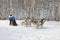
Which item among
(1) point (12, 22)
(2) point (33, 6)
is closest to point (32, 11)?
(2) point (33, 6)

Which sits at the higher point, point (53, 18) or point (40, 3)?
point (40, 3)

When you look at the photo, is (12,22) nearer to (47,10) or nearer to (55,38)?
(55,38)

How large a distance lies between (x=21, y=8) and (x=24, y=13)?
415 millimetres

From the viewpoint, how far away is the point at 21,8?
17.6 meters

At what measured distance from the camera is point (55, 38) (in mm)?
8797

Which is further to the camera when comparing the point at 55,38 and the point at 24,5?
the point at 24,5

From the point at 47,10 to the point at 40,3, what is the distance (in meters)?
0.71

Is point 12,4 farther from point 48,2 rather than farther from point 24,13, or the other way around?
→ point 48,2

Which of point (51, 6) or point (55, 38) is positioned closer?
point (55, 38)

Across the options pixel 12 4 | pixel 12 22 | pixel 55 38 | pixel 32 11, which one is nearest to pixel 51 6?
pixel 32 11

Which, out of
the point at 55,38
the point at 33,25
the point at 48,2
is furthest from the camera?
the point at 48,2

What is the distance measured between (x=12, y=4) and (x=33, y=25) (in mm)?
5974

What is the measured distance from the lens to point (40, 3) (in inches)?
688

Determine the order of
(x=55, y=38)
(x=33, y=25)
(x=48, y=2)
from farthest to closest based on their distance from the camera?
(x=48, y=2) → (x=33, y=25) → (x=55, y=38)
